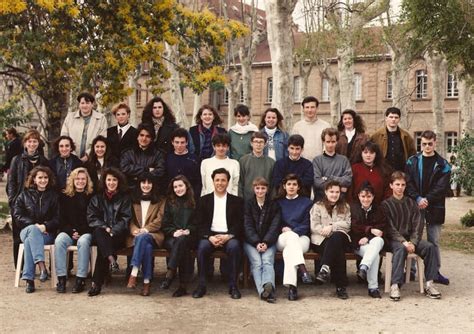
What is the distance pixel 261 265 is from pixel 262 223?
54 cm

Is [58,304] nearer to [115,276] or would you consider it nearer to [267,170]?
[115,276]

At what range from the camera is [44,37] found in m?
12.4

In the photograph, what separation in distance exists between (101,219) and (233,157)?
82.6 inches

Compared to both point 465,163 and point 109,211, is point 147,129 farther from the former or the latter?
point 465,163

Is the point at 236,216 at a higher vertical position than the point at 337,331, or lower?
higher

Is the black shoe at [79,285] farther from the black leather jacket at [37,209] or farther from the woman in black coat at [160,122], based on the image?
the woman in black coat at [160,122]

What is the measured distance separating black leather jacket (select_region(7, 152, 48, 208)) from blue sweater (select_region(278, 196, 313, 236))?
11.1 ft

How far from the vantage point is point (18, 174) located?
30.4 feet

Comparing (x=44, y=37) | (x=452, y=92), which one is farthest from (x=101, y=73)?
(x=452, y=92)

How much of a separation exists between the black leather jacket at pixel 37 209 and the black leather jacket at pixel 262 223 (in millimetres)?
2508

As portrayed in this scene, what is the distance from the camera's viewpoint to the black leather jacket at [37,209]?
8.69 meters

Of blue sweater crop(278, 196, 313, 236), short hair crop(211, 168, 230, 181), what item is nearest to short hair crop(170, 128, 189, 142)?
short hair crop(211, 168, 230, 181)

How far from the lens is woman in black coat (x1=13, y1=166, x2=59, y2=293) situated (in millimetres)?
8617

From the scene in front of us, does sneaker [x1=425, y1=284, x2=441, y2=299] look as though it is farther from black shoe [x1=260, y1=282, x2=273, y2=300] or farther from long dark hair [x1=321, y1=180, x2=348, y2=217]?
black shoe [x1=260, y1=282, x2=273, y2=300]
